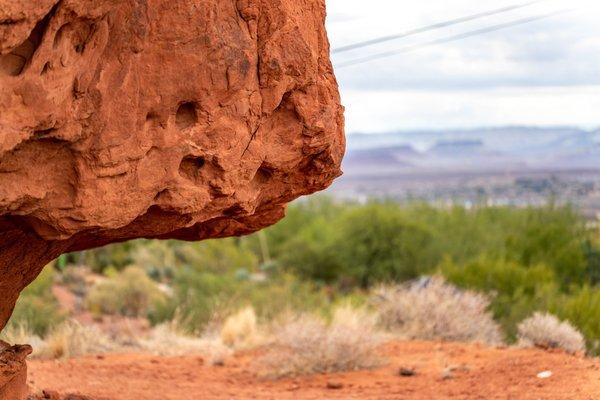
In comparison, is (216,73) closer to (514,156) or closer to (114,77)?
(114,77)

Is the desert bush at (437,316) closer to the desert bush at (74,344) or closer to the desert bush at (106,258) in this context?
the desert bush at (74,344)

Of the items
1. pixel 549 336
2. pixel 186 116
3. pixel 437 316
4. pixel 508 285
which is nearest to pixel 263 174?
pixel 186 116

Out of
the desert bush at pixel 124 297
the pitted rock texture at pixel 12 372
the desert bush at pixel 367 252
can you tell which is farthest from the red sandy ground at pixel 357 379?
the desert bush at pixel 367 252

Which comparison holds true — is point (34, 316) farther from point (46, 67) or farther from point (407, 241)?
point (407, 241)

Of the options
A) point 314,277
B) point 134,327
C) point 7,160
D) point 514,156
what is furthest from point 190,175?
point 514,156

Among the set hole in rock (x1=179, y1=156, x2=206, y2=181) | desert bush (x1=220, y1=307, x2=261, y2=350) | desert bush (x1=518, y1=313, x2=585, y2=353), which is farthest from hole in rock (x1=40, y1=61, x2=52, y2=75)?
desert bush (x1=220, y1=307, x2=261, y2=350)

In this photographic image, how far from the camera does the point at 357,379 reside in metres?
11.4

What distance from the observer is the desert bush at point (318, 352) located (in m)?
11.9

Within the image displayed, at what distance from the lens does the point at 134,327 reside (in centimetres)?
2283

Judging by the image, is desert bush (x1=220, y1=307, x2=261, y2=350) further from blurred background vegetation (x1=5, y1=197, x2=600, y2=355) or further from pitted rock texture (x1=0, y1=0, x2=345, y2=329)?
pitted rock texture (x1=0, y1=0, x2=345, y2=329)

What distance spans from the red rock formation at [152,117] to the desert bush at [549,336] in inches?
257

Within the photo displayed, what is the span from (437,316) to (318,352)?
9.33 ft

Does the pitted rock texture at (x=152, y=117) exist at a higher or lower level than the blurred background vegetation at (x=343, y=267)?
higher

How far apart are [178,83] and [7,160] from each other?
1160mm
